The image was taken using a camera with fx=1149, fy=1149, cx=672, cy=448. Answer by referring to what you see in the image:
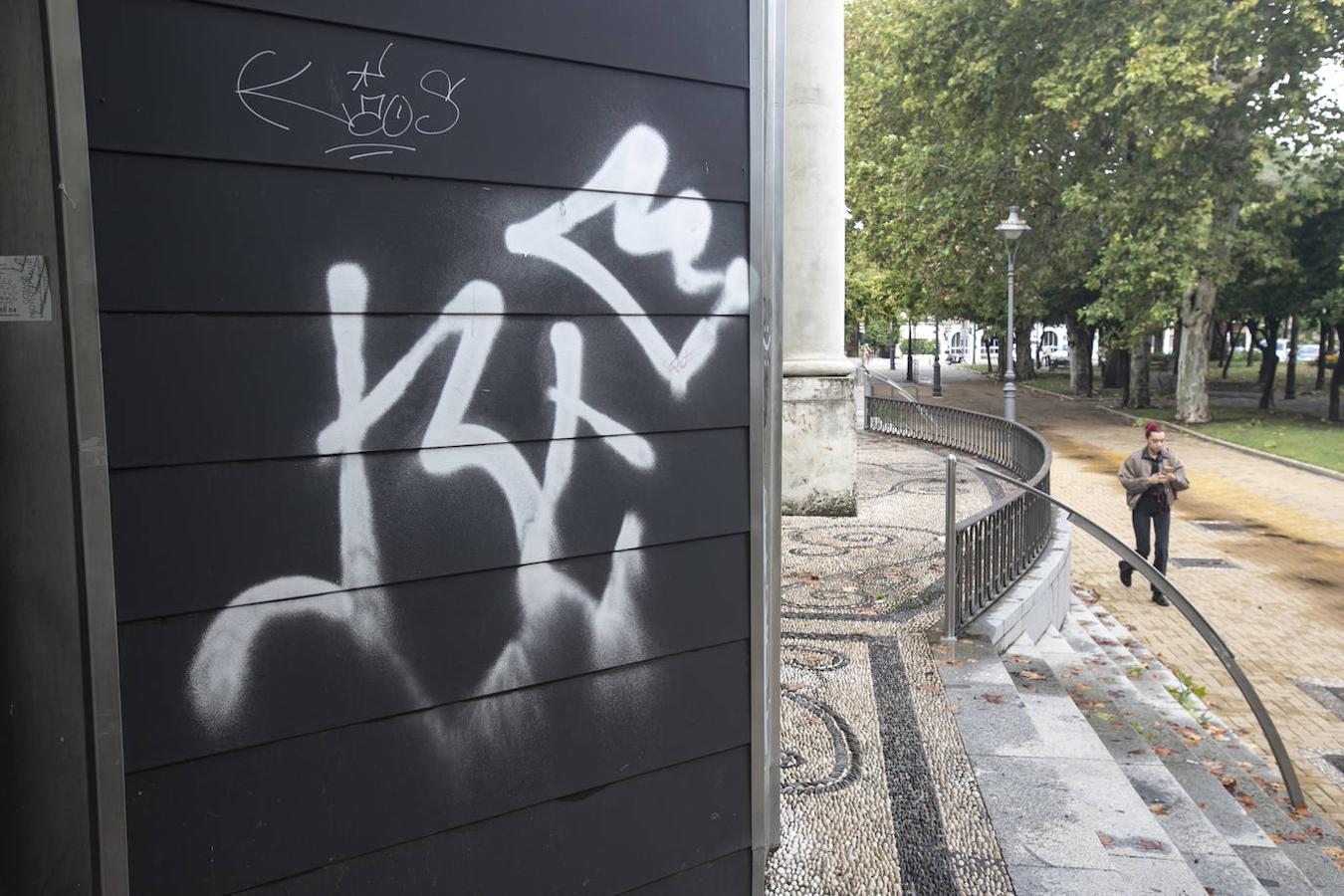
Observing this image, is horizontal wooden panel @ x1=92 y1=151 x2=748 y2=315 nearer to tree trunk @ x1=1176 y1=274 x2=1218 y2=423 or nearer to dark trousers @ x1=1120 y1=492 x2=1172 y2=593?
dark trousers @ x1=1120 y1=492 x2=1172 y2=593

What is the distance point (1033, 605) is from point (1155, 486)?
3270mm

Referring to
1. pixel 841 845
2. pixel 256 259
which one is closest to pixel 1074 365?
pixel 841 845

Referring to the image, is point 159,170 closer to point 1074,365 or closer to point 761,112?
point 761,112

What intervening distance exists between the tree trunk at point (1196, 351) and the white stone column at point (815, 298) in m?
17.6

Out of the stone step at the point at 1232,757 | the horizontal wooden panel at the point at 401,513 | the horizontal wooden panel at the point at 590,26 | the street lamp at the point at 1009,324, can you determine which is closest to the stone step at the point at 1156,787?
the stone step at the point at 1232,757

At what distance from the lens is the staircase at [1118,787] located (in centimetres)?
459

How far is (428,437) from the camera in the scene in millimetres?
2359

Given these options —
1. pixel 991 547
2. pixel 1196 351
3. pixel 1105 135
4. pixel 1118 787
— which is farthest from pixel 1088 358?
pixel 1118 787

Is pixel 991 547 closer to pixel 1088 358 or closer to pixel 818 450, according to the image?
pixel 818 450

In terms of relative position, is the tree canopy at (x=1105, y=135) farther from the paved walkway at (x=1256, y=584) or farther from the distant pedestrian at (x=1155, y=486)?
the distant pedestrian at (x=1155, y=486)

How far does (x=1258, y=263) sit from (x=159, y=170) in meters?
30.8

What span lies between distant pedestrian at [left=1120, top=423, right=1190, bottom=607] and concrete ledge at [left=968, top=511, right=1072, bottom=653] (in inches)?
37.1

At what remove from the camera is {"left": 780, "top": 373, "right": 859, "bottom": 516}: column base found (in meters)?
13.4
